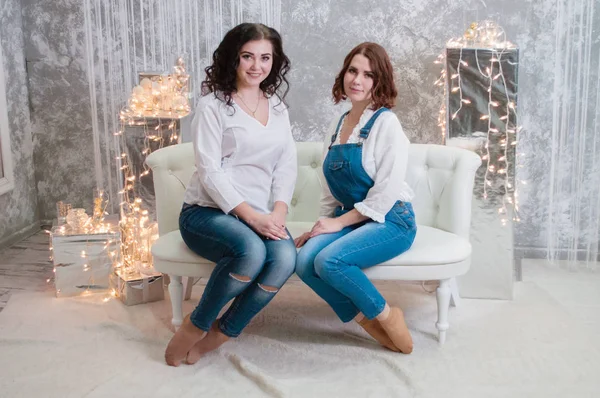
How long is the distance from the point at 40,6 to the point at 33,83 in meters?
0.45

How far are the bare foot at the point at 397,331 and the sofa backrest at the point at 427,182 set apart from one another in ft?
1.64

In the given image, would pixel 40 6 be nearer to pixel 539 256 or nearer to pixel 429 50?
pixel 429 50

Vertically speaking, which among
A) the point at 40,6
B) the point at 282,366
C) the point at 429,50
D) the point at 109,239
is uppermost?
the point at 40,6

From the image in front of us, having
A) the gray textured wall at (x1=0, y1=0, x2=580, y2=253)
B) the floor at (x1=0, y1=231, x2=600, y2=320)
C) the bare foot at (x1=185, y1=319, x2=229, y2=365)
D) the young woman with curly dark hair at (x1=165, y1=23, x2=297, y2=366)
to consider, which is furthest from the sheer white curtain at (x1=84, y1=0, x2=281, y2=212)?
the bare foot at (x1=185, y1=319, x2=229, y2=365)

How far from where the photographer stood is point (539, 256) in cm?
353

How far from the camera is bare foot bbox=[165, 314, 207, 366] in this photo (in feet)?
7.29

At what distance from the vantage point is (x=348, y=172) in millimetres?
2338

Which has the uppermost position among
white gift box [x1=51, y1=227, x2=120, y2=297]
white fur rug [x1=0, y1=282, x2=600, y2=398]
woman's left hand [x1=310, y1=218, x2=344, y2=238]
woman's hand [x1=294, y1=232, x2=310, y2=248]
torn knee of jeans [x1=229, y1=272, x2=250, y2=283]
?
woman's left hand [x1=310, y1=218, x2=344, y2=238]

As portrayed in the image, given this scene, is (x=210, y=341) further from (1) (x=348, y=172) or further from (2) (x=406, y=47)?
(2) (x=406, y=47)

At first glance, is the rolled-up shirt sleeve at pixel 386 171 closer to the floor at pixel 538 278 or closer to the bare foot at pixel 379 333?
the bare foot at pixel 379 333

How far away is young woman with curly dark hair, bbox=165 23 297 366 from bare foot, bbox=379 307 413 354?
390 millimetres

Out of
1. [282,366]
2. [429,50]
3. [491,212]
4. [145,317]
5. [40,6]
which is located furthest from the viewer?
[40,6]

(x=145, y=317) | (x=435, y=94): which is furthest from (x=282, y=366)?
(x=435, y=94)

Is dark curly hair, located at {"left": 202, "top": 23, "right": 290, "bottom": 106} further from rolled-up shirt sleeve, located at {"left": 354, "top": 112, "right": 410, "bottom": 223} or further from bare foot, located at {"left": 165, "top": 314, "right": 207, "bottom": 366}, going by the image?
bare foot, located at {"left": 165, "top": 314, "right": 207, "bottom": 366}
